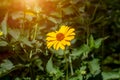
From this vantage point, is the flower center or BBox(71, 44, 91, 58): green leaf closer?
the flower center

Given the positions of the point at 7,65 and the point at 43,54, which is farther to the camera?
the point at 43,54

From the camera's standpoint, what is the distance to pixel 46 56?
2373 mm

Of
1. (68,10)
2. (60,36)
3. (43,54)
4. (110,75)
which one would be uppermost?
(68,10)

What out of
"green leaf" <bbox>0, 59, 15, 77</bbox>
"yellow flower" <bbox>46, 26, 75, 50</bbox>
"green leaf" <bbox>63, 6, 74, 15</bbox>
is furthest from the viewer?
"green leaf" <bbox>63, 6, 74, 15</bbox>

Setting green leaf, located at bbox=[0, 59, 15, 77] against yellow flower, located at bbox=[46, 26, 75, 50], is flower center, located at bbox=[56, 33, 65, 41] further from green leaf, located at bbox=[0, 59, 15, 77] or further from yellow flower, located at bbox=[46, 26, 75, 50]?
green leaf, located at bbox=[0, 59, 15, 77]

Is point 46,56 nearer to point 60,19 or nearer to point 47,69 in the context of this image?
point 47,69

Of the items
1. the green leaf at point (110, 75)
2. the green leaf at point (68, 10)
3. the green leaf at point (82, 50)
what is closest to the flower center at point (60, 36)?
the green leaf at point (82, 50)

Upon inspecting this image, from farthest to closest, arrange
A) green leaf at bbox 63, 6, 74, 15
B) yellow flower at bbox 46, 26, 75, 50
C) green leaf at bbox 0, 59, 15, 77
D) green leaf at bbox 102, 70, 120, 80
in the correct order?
green leaf at bbox 63, 6, 74, 15
green leaf at bbox 102, 70, 120, 80
green leaf at bbox 0, 59, 15, 77
yellow flower at bbox 46, 26, 75, 50

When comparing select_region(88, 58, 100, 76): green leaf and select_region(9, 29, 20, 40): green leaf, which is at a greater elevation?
select_region(9, 29, 20, 40): green leaf

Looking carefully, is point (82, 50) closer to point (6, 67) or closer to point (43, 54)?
point (43, 54)

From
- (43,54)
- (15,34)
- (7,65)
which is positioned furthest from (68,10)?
(7,65)

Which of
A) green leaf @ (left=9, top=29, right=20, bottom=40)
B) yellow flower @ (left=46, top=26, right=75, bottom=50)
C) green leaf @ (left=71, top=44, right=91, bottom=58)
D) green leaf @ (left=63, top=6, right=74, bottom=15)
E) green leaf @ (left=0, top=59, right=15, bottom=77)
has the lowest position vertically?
green leaf @ (left=0, top=59, right=15, bottom=77)

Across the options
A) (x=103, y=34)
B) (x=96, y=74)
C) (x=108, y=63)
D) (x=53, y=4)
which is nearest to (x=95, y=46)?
(x=96, y=74)

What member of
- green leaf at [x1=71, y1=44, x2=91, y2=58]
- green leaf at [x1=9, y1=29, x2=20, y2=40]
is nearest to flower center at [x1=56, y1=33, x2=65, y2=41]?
green leaf at [x1=71, y1=44, x2=91, y2=58]
